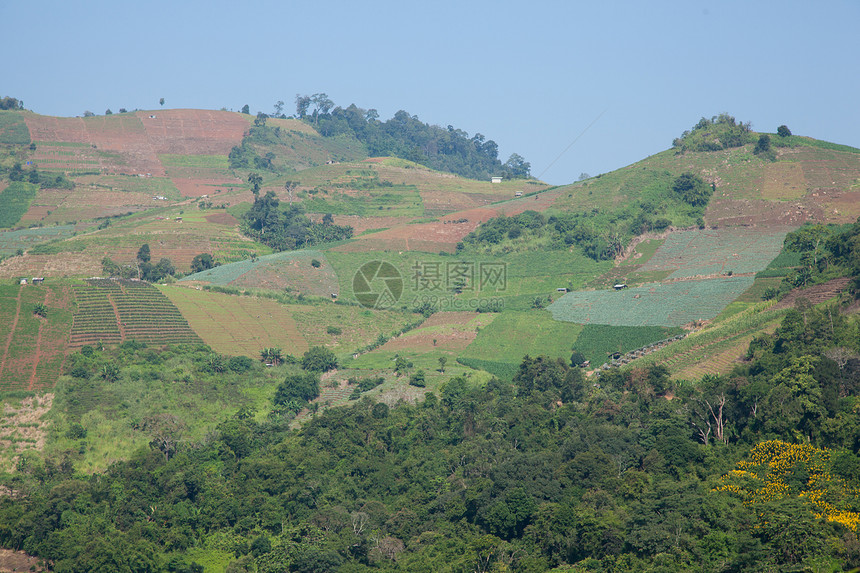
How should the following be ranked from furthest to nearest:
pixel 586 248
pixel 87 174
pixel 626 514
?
pixel 87 174 < pixel 586 248 < pixel 626 514

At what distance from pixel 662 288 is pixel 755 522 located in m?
45.8

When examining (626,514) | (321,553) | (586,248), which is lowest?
(321,553)

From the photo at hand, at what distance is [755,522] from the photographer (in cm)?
3891

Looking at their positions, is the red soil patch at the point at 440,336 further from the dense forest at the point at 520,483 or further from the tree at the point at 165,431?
the tree at the point at 165,431

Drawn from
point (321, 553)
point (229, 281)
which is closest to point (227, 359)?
point (229, 281)

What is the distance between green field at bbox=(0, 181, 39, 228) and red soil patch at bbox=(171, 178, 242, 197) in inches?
864

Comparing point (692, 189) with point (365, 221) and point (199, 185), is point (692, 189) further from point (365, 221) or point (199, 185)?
point (199, 185)

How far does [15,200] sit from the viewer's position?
410ft

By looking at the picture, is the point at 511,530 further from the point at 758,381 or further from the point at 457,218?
the point at 457,218

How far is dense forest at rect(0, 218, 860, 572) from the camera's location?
40656 mm

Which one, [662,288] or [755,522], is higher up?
[662,288]

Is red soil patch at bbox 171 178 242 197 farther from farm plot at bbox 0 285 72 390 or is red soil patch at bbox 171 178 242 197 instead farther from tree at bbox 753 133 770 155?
tree at bbox 753 133 770 155

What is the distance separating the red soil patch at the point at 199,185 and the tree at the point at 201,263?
124ft

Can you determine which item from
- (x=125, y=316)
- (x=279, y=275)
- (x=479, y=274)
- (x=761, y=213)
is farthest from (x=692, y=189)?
(x=125, y=316)
